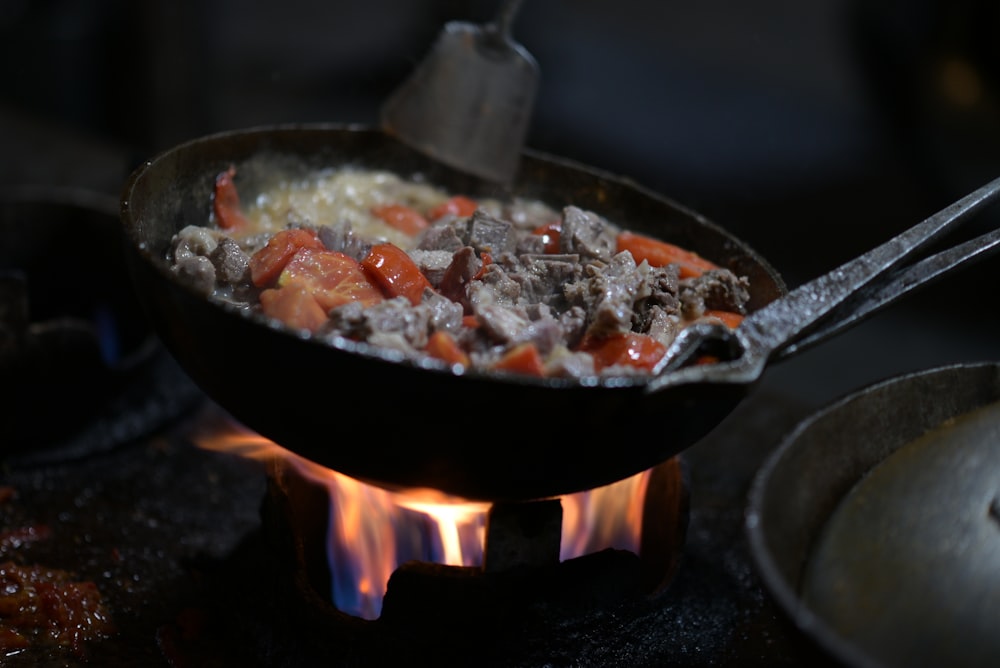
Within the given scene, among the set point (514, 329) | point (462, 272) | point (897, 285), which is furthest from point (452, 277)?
point (897, 285)

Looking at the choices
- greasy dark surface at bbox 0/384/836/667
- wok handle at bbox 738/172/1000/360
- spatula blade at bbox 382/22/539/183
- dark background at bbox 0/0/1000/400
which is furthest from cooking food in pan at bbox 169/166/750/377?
dark background at bbox 0/0/1000/400

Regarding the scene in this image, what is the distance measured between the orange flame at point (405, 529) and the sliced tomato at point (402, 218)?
27.8 inches

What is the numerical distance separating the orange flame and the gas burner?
988mm

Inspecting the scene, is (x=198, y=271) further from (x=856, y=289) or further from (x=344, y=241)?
(x=856, y=289)

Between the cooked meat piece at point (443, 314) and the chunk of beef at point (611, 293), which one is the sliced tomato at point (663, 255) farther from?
the cooked meat piece at point (443, 314)

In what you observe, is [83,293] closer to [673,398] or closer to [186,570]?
[186,570]

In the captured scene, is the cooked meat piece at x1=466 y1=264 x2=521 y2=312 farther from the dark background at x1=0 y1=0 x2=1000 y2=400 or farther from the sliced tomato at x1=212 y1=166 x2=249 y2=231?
the dark background at x1=0 y1=0 x2=1000 y2=400

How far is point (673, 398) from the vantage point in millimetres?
1558

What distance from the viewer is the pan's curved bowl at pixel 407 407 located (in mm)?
1585

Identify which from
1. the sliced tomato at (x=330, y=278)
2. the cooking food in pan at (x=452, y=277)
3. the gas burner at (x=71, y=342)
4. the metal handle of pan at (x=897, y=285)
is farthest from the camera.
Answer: the gas burner at (x=71, y=342)

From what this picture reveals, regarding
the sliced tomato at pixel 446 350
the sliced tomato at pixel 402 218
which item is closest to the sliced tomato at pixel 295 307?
the sliced tomato at pixel 446 350

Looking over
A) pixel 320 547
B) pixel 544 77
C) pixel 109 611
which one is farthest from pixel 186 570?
pixel 544 77

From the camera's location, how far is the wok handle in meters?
1.67

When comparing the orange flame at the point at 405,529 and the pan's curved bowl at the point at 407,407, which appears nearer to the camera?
the pan's curved bowl at the point at 407,407
